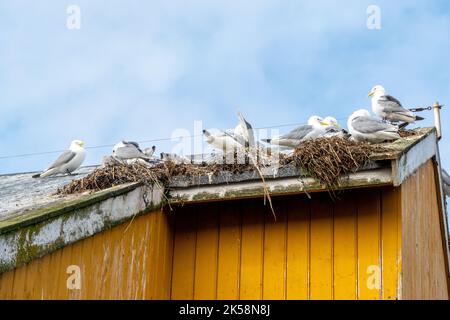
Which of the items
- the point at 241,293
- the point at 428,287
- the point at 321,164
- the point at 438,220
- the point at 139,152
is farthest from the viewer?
the point at 139,152

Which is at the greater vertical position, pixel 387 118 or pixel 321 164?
pixel 387 118

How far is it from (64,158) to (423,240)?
214 inches

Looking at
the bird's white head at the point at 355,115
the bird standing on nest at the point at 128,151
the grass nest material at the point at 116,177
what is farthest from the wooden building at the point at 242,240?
the bird standing on nest at the point at 128,151

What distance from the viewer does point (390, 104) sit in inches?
395

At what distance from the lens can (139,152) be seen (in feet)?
29.4

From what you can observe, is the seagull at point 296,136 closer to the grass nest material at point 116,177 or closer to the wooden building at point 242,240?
the wooden building at point 242,240

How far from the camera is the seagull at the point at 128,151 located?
8664mm

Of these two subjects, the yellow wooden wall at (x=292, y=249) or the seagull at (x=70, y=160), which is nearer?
the yellow wooden wall at (x=292, y=249)

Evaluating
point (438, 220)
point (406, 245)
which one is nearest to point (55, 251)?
point (406, 245)

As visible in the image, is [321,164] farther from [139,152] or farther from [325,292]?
[139,152]

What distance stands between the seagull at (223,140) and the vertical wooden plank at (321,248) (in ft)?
8.70

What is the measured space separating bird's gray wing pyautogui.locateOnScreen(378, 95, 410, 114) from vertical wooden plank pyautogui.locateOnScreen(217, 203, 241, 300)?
4.23 meters

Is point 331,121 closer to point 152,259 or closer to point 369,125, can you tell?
point 369,125
